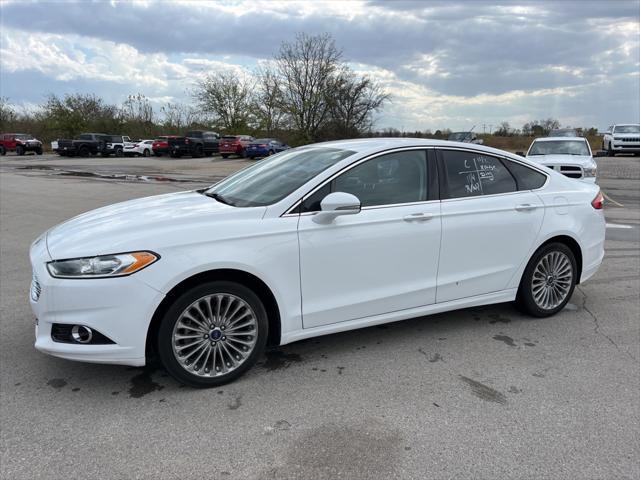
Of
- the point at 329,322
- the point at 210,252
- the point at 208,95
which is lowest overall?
the point at 329,322

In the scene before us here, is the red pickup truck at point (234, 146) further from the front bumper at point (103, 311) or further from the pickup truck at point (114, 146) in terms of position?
the front bumper at point (103, 311)

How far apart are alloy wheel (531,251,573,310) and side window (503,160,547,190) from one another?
2.10ft

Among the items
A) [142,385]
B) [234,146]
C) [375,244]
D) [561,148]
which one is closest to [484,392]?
[375,244]

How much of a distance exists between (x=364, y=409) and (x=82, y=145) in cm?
4574

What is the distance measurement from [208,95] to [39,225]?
52.2 meters

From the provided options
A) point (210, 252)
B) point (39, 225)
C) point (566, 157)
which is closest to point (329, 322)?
point (210, 252)

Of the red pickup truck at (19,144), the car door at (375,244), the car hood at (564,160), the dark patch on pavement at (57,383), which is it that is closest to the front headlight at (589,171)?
the car hood at (564,160)

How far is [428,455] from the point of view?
2662 millimetres

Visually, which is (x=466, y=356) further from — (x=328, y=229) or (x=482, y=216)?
(x=328, y=229)

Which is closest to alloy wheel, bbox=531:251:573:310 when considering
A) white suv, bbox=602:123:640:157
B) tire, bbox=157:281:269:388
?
tire, bbox=157:281:269:388

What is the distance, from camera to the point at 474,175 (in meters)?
4.29

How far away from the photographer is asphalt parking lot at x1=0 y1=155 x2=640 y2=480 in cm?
259

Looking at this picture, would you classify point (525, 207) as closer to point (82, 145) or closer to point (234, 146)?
point (234, 146)

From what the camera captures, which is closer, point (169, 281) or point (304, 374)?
point (169, 281)
